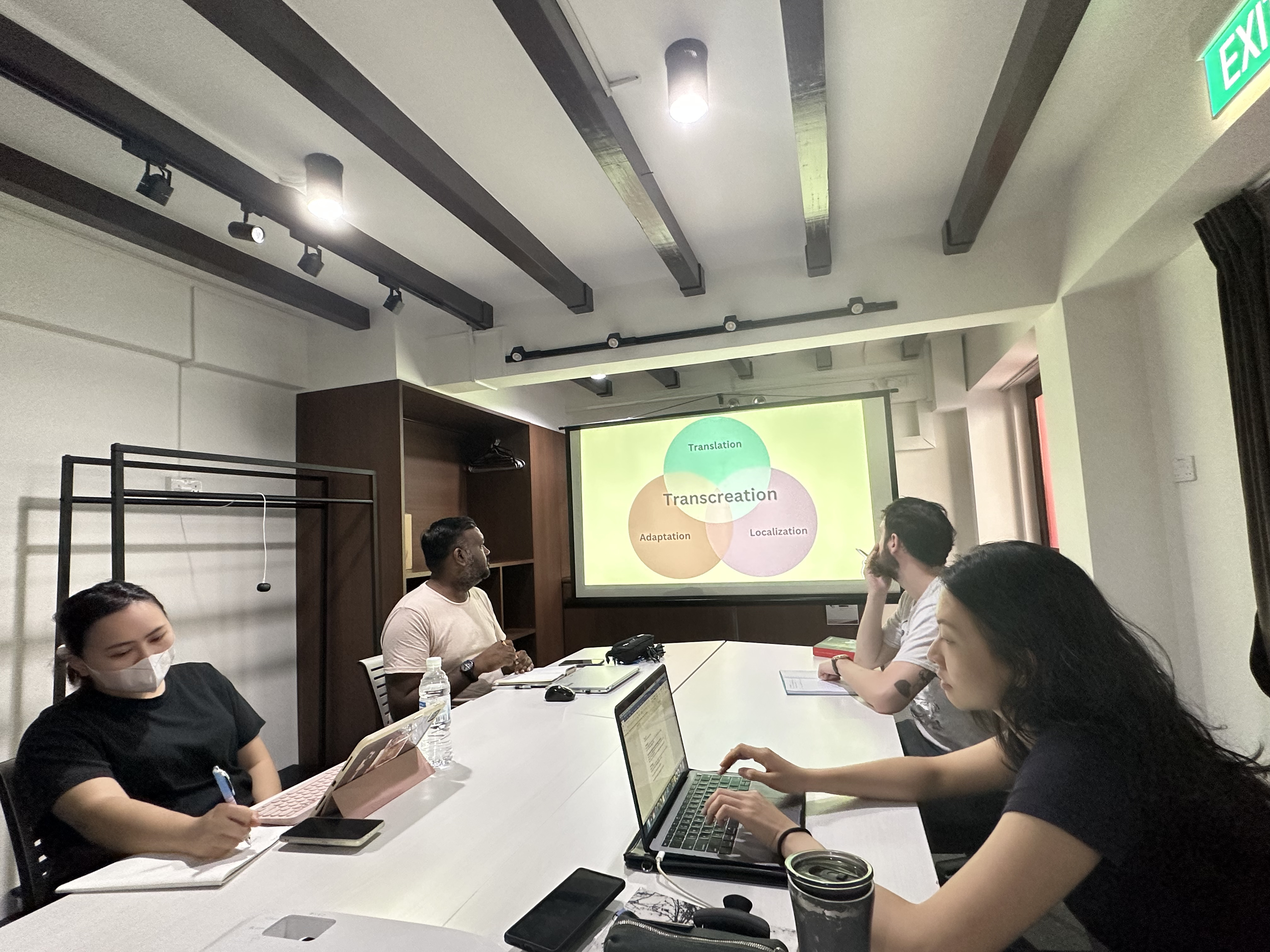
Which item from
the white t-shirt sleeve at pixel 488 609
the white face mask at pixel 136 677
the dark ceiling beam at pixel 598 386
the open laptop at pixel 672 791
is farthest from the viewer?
the dark ceiling beam at pixel 598 386

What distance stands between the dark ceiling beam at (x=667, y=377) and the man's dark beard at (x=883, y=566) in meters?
2.92

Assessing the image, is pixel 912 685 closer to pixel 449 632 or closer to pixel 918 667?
pixel 918 667

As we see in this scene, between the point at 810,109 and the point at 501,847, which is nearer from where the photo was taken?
the point at 501,847

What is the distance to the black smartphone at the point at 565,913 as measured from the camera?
84 centimetres

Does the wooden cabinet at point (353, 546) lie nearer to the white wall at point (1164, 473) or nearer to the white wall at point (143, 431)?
the white wall at point (143, 431)

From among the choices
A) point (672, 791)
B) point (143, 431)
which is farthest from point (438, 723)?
point (143, 431)

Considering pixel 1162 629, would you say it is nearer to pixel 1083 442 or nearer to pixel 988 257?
pixel 1083 442

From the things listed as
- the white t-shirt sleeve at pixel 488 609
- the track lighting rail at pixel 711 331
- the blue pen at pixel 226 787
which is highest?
the track lighting rail at pixel 711 331

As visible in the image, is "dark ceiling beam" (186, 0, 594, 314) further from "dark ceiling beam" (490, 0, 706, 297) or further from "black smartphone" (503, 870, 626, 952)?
"black smartphone" (503, 870, 626, 952)

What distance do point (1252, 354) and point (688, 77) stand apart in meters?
1.80

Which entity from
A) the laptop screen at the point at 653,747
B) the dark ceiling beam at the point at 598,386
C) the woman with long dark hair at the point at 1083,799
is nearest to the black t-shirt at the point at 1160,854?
the woman with long dark hair at the point at 1083,799

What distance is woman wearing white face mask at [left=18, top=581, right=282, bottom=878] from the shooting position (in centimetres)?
117

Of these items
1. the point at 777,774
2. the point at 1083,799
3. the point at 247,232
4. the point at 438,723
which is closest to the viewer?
the point at 1083,799

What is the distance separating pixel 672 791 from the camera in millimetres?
1254
